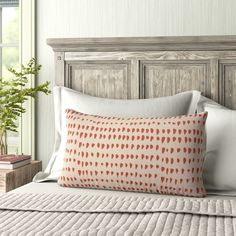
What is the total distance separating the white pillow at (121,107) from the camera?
2.62 metres

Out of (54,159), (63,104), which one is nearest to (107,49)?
(63,104)

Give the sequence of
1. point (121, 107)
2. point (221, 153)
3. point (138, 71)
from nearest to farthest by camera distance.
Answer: point (221, 153) → point (121, 107) → point (138, 71)

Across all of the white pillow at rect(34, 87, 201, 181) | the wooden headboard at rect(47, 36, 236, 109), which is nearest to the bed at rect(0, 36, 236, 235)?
the wooden headboard at rect(47, 36, 236, 109)

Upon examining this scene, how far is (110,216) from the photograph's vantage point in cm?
172

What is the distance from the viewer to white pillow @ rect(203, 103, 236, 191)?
2.34 meters

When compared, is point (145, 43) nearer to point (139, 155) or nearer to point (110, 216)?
point (139, 155)

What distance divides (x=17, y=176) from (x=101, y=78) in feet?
2.41

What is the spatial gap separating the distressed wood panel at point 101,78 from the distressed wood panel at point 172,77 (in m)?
0.11

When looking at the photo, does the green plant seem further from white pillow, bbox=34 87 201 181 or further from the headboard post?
white pillow, bbox=34 87 201 181

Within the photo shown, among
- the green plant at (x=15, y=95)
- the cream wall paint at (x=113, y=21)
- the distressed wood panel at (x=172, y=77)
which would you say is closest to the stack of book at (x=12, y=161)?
the green plant at (x=15, y=95)

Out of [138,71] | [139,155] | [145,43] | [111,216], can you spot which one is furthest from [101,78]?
[111,216]

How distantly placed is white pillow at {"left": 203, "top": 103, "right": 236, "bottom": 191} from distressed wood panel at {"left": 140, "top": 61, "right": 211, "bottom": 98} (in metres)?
0.39

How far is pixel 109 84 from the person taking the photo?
295 centimetres

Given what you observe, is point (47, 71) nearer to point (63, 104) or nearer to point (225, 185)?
point (63, 104)
